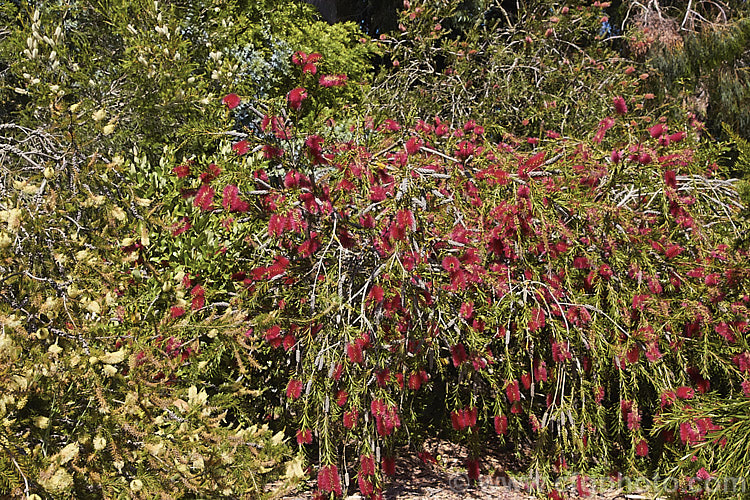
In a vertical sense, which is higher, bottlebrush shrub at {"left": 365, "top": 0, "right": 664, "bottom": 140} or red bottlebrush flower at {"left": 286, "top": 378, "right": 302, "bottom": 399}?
bottlebrush shrub at {"left": 365, "top": 0, "right": 664, "bottom": 140}

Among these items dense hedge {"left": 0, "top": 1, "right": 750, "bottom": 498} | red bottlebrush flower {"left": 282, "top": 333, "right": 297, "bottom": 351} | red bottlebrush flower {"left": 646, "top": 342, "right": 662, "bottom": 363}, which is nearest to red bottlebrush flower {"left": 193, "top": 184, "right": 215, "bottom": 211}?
dense hedge {"left": 0, "top": 1, "right": 750, "bottom": 498}

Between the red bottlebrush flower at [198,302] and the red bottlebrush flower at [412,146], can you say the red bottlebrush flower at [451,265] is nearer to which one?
the red bottlebrush flower at [412,146]

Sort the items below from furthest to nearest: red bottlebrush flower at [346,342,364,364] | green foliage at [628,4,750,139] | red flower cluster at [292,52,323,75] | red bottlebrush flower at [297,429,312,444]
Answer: green foliage at [628,4,750,139] < red flower cluster at [292,52,323,75] < red bottlebrush flower at [297,429,312,444] < red bottlebrush flower at [346,342,364,364]

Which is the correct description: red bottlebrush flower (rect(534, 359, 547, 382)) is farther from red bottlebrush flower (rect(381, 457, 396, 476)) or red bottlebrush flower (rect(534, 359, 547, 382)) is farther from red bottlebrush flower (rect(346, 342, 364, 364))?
red bottlebrush flower (rect(346, 342, 364, 364))

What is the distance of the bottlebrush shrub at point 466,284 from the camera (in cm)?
274

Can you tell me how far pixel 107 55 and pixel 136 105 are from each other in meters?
0.74

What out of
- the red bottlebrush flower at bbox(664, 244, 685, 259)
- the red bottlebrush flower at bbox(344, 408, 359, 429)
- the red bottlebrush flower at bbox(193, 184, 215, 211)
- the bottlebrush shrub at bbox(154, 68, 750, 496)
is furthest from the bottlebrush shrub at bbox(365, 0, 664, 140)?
the red bottlebrush flower at bbox(344, 408, 359, 429)

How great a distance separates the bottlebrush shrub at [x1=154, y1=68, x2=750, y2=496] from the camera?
2736 millimetres

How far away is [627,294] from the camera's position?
321 cm

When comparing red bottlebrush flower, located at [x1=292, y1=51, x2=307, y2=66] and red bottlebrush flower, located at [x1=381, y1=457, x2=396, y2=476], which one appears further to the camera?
red bottlebrush flower, located at [x1=292, y1=51, x2=307, y2=66]

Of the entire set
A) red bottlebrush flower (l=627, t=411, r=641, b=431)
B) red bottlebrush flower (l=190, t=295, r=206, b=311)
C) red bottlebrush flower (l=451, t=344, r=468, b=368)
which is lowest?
red bottlebrush flower (l=627, t=411, r=641, b=431)

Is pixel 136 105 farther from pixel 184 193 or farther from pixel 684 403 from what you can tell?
pixel 684 403

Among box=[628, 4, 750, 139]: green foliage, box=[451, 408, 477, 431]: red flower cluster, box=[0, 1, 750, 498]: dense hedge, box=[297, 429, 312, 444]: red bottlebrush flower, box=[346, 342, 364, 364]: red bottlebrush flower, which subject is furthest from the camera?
box=[628, 4, 750, 139]: green foliage

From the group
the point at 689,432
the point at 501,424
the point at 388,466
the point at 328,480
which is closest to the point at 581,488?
the point at 501,424
